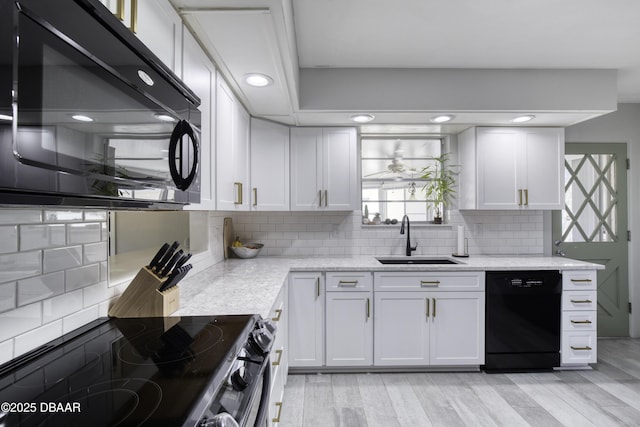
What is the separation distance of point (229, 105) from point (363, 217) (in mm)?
1755

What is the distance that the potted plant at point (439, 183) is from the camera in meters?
3.29

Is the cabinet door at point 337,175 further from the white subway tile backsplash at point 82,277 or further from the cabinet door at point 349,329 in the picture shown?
the white subway tile backsplash at point 82,277

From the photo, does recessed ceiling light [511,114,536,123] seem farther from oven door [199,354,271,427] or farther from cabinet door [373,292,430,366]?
oven door [199,354,271,427]

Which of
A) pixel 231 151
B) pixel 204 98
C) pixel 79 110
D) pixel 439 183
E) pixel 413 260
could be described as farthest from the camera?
pixel 439 183

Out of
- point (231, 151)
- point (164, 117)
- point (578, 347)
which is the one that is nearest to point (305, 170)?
point (231, 151)

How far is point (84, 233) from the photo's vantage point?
1.12 meters

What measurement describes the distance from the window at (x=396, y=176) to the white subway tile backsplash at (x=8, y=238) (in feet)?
9.27

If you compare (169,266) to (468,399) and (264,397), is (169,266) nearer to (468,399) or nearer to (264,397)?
(264,397)

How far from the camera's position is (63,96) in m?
0.54

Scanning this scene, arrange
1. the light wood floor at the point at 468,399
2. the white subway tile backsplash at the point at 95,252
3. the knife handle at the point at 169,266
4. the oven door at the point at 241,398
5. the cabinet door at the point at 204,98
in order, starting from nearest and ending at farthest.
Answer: the oven door at the point at 241,398, the white subway tile backsplash at the point at 95,252, the knife handle at the point at 169,266, the cabinet door at the point at 204,98, the light wood floor at the point at 468,399

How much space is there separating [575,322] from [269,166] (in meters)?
2.86

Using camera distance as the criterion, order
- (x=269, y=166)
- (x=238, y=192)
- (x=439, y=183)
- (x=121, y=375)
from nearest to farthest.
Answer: (x=121, y=375)
(x=238, y=192)
(x=269, y=166)
(x=439, y=183)

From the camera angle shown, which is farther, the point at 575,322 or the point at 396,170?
the point at 396,170

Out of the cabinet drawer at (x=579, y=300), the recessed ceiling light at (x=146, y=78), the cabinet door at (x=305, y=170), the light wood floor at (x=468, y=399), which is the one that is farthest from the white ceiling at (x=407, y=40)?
the light wood floor at (x=468, y=399)
